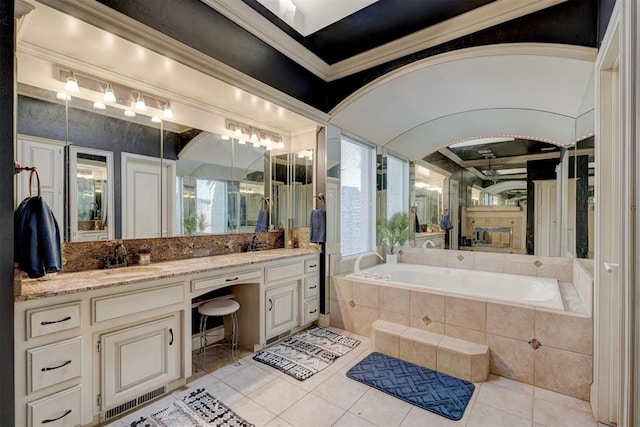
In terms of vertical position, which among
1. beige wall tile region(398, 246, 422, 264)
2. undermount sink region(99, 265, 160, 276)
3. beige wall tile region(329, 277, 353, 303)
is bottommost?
beige wall tile region(329, 277, 353, 303)

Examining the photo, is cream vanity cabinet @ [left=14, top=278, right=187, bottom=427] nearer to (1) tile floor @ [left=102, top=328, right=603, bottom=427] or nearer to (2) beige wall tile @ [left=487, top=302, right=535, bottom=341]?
(1) tile floor @ [left=102, top=328, right=603, bottom=427]

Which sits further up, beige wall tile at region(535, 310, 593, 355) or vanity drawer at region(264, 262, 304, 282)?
vanity drawer at region(264, 262, 304, 282)

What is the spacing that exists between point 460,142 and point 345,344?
3.09 meters

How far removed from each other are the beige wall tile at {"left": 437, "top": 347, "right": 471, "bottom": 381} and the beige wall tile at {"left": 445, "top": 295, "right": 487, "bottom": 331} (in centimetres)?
29

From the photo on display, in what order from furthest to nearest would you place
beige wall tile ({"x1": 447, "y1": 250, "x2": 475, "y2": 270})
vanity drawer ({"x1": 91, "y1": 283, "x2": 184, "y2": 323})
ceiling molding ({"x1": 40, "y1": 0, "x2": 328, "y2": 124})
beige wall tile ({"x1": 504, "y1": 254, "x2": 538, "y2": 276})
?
1. beige wall tile ({"x1": 447, "y1": 250, "x2": 475, "y2": 270})
2. beige wall tile ({"x1": 504, "y1": 254, "x2": 538, "y2": 276})
3. vanity drawer ({"x1": 91, "y1": 283, "x2": 184, "y2": 323})
4. ceiling molding ({"x1": 40, "y1": 0, "x2": 328, "y2": 124})

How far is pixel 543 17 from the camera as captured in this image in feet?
7.14

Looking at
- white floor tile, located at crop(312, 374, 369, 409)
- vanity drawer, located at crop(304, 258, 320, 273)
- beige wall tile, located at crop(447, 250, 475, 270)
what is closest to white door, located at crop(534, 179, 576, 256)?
beige wall tile, located at crop(447, 250, 475, 270)

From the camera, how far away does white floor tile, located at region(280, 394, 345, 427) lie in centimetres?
185

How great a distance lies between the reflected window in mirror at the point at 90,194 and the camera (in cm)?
209

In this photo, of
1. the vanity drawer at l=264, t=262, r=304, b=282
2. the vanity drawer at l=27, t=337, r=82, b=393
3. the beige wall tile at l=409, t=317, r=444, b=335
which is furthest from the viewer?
the vanity drawer at l=264, t=262, r=304, b=282

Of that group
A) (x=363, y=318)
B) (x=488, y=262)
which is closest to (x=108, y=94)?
(x=363, y=318)

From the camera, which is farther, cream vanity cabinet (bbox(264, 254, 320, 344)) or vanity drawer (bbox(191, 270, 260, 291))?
cream vanity cabinet (bbox(264, 254, 320, 344))

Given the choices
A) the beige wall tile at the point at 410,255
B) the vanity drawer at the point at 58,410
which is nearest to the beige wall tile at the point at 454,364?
the beige wall tile at the point at 410,255

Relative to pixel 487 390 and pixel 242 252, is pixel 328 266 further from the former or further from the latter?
pixel 487 390
